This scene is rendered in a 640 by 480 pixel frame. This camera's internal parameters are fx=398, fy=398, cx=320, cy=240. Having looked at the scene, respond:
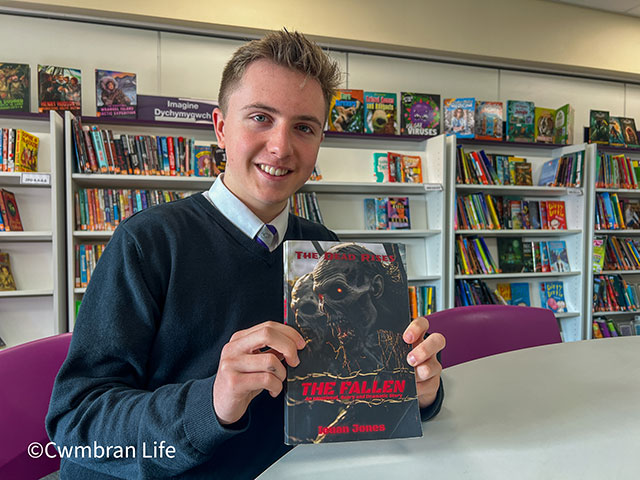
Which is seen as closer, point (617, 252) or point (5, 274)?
point (5, 274)

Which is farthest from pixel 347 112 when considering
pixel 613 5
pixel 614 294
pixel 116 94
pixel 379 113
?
pixel 614 294

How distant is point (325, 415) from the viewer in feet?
1.83

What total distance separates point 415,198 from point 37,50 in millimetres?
3042

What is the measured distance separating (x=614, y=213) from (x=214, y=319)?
412cm

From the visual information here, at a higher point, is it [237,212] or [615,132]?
[615,132]

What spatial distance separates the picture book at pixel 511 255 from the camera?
140 inches

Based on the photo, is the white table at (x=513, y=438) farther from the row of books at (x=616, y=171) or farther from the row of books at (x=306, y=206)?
the row of books at (x=616, y=171)

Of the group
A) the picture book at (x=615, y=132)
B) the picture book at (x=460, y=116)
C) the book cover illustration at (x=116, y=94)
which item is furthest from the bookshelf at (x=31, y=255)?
the picture book at (x=615, y=132)

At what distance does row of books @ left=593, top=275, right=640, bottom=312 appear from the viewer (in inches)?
145

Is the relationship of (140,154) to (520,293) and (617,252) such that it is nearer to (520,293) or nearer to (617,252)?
(520,293)

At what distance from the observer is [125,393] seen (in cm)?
67

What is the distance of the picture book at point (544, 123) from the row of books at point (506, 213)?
59cm

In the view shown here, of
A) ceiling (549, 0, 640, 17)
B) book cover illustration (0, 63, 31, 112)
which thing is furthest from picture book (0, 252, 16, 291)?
ceiling (549, 0, 640, 17)

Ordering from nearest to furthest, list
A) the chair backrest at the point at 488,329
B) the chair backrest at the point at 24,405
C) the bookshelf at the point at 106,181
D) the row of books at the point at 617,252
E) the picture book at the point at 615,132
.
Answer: the chair backrest at the point at 24,405 → the chair backrest at the point at 488,329 → the bookshelf at the point at 106,181 → the row of books at the point at 617,252 → the picture book at the point at 615,132
